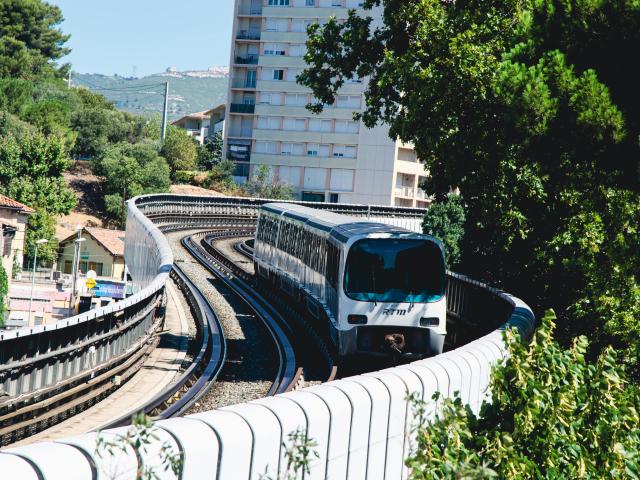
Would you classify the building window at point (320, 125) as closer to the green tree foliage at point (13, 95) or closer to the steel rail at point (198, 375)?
the green tree foliage at point (13, 95)

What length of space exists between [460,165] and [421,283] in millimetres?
2550

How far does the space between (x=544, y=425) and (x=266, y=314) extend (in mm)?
21803

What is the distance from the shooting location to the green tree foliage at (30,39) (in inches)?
4697

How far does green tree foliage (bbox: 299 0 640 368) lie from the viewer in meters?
12.0

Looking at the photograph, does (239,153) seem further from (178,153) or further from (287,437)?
(287,437)

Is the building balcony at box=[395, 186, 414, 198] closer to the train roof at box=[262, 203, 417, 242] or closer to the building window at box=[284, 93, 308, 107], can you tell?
the building window at box=[284, 93, 308, 107]

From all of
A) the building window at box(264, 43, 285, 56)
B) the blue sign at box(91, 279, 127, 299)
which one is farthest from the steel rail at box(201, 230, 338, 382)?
the building window at box(264, 43, 285, 56)

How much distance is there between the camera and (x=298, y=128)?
98.8 meters

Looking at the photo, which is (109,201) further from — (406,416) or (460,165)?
(406,416)

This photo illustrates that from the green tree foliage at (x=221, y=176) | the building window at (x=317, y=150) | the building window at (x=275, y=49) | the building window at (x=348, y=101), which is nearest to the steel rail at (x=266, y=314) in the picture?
the green tree foliage at (x=221, y=176)

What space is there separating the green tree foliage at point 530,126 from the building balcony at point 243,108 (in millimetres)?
78324

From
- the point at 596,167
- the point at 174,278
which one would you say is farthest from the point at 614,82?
the point at 174,278

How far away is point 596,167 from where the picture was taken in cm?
1284

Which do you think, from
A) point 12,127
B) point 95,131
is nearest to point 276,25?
point 95,131
